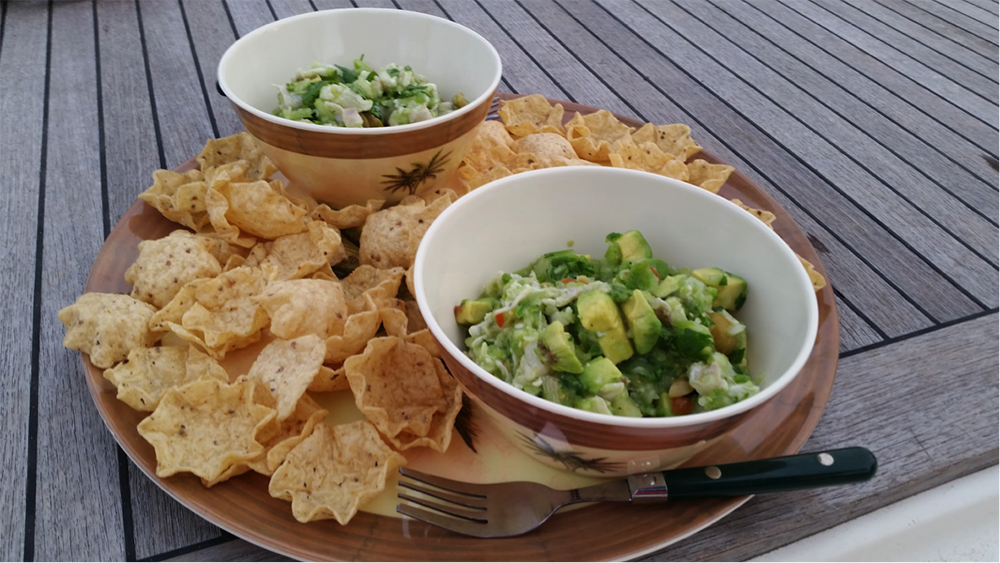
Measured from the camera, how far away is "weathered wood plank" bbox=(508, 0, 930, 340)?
138 centimetres

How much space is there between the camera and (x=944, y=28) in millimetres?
2756

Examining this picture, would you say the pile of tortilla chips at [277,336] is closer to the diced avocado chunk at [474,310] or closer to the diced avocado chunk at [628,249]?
the diced avocado chunk at [474,310]

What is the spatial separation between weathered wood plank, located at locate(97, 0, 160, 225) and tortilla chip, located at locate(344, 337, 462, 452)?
0.88m

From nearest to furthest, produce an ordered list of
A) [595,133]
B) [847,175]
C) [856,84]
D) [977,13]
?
[595,133] < [847,175] < [856,84] < [977,13]

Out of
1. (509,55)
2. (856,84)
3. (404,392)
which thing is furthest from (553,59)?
(404,392)

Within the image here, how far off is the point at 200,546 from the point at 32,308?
0.71 metres

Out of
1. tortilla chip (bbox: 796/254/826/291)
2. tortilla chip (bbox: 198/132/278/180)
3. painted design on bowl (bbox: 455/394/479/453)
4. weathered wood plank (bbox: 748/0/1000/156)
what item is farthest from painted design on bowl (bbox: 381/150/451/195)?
weathered wood plank (bbox: 748/0/1000/156)

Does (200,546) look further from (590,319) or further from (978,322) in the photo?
(978,322)

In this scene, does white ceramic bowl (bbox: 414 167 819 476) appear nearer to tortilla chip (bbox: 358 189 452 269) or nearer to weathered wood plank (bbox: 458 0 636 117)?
tortilla chip (bbox: 358 189 452 269)

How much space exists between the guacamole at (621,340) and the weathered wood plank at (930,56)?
1.96 metres

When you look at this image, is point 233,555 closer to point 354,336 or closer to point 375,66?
point 354,336

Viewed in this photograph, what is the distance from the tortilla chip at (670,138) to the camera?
1573 mm

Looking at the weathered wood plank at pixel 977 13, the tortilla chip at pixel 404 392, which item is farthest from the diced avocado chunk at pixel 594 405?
the weathered wood plank at pixel 977 13

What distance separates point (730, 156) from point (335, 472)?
1.44m
